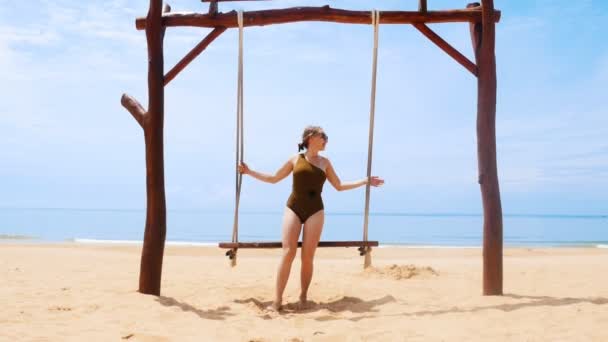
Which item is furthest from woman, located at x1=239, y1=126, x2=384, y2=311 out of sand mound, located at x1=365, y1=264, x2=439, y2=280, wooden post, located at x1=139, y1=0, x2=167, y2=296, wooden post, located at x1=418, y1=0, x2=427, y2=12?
sand mound, located at x1=365, y1=264, x2=439, y2=280

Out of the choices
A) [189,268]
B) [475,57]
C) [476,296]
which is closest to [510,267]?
[476,296]

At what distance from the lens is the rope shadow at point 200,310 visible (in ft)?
15.9

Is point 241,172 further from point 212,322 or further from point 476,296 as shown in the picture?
point 476,296

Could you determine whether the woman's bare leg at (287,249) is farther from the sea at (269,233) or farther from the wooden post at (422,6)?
the sea at (269,233)

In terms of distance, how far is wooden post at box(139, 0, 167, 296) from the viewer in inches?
212

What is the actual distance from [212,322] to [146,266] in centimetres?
117

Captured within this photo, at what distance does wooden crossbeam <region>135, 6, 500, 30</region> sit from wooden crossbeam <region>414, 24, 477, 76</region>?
8 centimetres

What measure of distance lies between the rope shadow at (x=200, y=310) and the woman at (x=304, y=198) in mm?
444

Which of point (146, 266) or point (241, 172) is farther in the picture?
point (146, 266)

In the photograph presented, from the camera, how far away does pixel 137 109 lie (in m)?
5.55

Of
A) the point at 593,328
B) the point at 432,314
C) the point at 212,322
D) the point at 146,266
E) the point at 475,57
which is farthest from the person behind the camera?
the point at 475,57

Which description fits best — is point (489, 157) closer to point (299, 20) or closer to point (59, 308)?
point (299, 20)

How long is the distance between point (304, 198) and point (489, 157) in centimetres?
192

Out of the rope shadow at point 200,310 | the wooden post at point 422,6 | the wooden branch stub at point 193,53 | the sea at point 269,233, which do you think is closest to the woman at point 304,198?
the rope shadow at point 200,310
